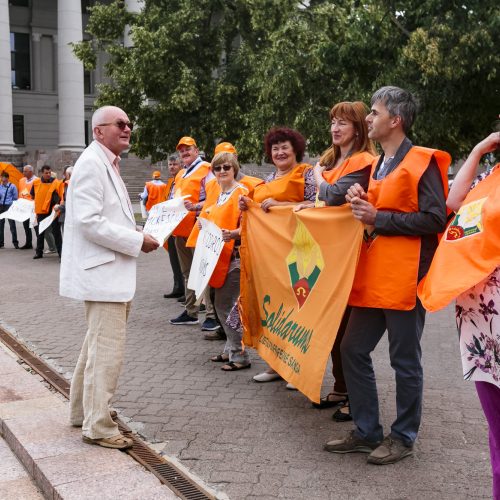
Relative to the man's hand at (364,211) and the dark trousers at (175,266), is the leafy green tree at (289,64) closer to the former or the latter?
the dark trousers at (175,266)

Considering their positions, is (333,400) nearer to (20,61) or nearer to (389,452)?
(389,452)

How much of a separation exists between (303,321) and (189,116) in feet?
66.6

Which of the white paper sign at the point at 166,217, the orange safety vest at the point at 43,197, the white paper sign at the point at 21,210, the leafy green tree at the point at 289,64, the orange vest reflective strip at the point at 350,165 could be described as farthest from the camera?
the white paper sign at the point at 21,210

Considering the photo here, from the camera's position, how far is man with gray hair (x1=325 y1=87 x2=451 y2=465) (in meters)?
4.02

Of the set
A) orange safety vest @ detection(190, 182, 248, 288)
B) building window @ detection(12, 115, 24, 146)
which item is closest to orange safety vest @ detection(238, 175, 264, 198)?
orange safety vest @ detection(190, 182, 248, 288)

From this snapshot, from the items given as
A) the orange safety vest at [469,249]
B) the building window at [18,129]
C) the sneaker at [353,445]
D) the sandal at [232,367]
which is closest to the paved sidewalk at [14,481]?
the sneaker at [353,445]

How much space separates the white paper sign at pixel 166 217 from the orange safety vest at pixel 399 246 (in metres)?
3.74

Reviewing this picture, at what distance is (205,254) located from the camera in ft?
22.3

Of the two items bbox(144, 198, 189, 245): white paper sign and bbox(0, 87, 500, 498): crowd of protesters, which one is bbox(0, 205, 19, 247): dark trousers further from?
bbox(0, 87, 500, 498): crowd of protesters

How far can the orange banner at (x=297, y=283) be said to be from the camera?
4.54m

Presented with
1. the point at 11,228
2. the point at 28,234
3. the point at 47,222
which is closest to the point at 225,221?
the point at 47,222

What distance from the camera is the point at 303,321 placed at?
4.97 metres

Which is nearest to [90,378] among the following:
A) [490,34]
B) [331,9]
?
[490,34]

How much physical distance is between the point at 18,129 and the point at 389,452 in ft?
174
